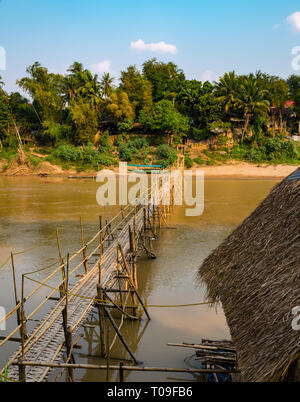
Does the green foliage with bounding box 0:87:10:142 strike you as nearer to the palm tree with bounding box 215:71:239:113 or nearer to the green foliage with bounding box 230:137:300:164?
the palm tree with bounding box 215:71:239:113

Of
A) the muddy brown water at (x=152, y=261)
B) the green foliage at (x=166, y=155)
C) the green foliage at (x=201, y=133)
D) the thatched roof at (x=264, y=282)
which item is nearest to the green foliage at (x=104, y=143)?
the green foliage at (x=166, y=155)

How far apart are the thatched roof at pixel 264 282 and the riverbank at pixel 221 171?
89.8ft

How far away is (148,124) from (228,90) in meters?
9.97

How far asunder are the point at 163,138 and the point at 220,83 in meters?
9.11

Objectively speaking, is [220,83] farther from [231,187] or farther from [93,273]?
[93,273]

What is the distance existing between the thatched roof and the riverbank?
27.4 metres

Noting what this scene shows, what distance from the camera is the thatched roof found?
3428mm

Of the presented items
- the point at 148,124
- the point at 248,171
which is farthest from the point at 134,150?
the point at 248,171

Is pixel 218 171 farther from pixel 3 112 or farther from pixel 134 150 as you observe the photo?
pixel 3 112

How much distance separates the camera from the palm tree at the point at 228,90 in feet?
121

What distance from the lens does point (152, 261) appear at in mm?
11383

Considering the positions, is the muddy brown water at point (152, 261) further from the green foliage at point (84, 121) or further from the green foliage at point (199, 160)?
the green foliage at point (84, 121)

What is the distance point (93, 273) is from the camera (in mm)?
7887
